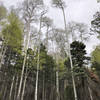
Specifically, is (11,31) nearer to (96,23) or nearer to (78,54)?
(96,23)

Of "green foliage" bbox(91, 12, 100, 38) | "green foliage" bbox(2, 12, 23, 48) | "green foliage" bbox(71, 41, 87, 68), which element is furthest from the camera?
"green foliage" bbox(71, 41, 87, 68)

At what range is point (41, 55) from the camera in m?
10.2

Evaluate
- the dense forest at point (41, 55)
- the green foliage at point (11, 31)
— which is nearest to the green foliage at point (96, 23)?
the dense forest at point (41, 55)

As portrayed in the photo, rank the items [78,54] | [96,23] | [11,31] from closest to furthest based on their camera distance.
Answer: [96,23] → [11,31] → [78,54]

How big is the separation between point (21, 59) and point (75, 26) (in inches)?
324

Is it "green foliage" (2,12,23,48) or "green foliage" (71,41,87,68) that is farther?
"green foliage" (71,41,87,68)

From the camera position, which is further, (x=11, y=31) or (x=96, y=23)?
Result: (x=11, y=31)

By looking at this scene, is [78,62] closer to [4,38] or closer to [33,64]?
[33,64]

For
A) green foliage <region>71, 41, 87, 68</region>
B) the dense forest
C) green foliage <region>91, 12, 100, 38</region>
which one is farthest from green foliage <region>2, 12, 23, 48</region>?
green foliage <region>91, 12, 100, 38</region>

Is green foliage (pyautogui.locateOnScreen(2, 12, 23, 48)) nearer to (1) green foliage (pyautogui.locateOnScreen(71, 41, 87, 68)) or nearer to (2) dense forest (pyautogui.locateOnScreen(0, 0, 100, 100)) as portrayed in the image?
(2) dense forest (pyautogui.locateOnScreen(0, 0, 100, 100))

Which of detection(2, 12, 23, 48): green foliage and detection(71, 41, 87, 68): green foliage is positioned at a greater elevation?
detection(2, 12, 23, 48): green foliage

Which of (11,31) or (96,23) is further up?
(11,31)

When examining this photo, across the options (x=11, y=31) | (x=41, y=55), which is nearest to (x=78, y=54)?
(x=41, y=55)

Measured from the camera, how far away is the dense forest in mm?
8219
